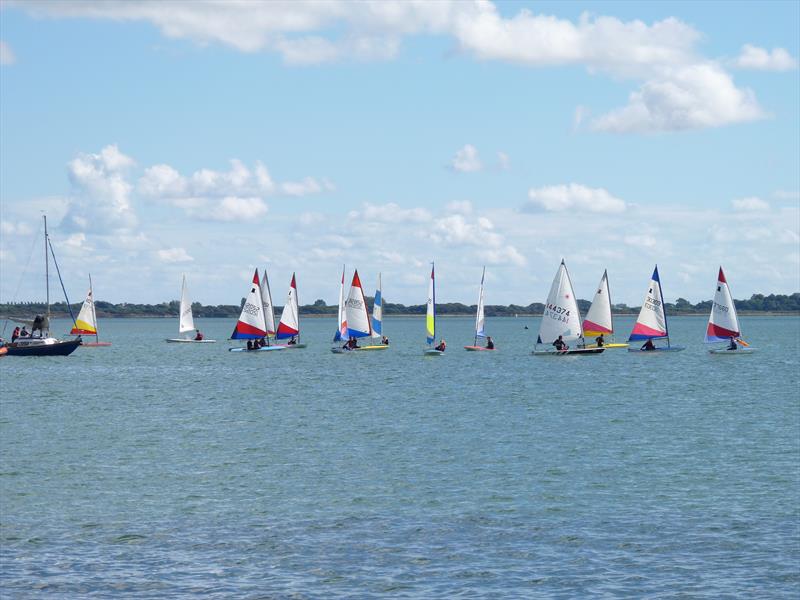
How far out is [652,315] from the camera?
11581 centimetres

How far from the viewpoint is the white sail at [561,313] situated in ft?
350

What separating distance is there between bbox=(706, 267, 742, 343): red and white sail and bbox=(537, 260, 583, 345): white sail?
1548 centimetres

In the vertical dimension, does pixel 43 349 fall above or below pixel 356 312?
below

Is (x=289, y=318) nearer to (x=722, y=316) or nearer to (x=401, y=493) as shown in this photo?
(x=722, y=316)

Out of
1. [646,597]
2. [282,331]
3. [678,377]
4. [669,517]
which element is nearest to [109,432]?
[669,517]

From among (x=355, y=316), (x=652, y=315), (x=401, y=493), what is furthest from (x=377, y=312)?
(x=401, y=493)

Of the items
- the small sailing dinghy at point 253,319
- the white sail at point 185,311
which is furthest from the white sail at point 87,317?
the small sailing dinghy at point 253,319

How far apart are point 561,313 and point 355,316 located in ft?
75.3

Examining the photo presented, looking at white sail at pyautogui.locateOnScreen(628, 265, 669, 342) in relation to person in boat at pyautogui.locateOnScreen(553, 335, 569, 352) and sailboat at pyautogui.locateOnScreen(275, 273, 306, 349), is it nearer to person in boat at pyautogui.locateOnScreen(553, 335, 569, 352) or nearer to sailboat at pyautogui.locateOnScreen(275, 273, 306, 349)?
person in boat at pyautogui.locateOnScreen(553, 335, 569, 352)

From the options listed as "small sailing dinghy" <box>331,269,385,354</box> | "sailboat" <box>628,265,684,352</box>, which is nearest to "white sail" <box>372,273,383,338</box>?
"small sailing dinghy" <box>331,269,385,354</box>

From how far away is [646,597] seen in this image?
84.5ft

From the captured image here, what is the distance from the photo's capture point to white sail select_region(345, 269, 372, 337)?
116 meters

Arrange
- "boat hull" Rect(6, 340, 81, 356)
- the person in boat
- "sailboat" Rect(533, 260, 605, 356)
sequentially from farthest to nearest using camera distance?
"boat hull" Rect(6, 340, 81, 356) < the person in boat < "sailboat" Rect(533, 260, 605, 356)

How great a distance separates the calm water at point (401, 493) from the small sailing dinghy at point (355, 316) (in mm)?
34443
